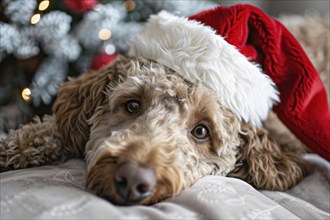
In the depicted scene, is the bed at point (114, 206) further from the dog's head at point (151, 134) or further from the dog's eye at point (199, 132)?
the dog's eye at point (199, 132)

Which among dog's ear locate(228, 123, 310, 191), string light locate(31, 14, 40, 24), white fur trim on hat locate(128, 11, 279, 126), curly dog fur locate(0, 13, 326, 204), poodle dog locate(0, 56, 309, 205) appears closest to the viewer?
poodle dog locate(0, 56, 309, 205)

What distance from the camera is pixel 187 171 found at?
1552 mm

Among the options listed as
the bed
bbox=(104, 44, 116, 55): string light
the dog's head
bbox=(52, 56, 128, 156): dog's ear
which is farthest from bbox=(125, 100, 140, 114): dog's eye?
bbox=(104, 44, 116, 55): string light

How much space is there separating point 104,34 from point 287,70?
1.04 m

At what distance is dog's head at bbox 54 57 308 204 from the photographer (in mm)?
1341

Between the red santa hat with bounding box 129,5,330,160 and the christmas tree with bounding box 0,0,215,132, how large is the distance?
2.00ft

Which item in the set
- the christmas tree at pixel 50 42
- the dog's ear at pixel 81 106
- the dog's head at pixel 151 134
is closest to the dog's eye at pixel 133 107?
the dog's head at pixel 151 134

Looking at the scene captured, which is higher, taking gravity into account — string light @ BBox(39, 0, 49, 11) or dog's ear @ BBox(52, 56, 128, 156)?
string light @ BBox(39, 0, 49, 11)

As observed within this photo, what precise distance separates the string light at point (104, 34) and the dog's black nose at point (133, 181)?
1379 millimetres

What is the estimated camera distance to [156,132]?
155 cm

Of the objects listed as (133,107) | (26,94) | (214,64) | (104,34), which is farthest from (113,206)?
(104,34)

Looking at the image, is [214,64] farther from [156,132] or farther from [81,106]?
[81,106]

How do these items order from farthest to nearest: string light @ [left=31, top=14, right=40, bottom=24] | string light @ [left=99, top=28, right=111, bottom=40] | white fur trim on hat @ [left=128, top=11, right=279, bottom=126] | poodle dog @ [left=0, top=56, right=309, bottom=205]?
1. string light @ [left=99, top=28, right=111, bottom=40]
2. string light @ [left=31, top=14, right=40, bottom=24]
3. white fur trim on hat @ [left=128, top=11, right=279, bottom=126]
4. poodle dog @ [left=0, top=56, right=309, bottom=205]

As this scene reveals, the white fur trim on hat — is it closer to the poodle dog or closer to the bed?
the poodle dog
